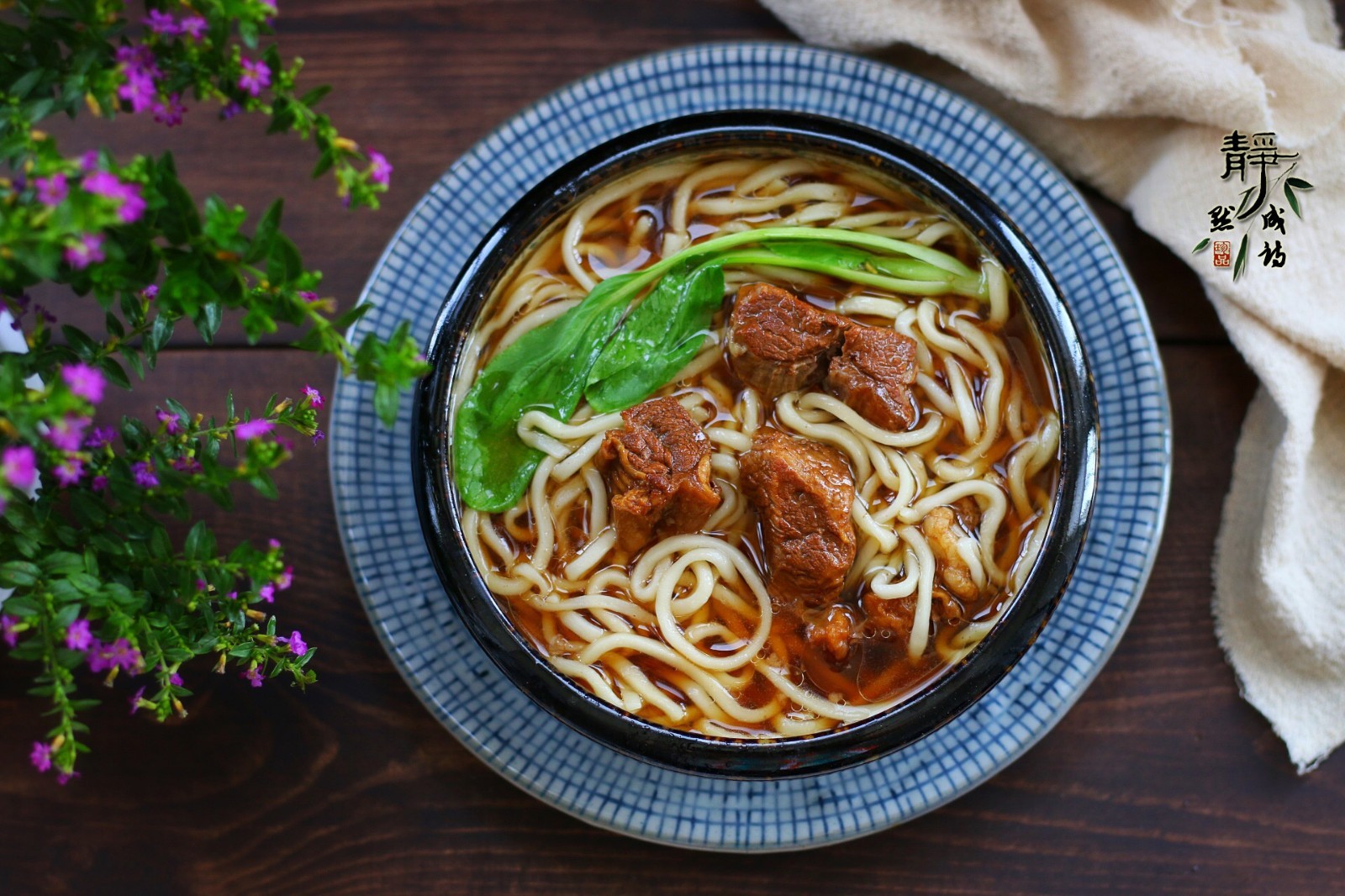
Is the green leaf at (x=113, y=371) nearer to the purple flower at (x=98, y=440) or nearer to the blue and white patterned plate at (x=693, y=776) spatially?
the purple flower at (x=98, y=440)

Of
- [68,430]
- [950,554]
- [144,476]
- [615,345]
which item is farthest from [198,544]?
[950,554]

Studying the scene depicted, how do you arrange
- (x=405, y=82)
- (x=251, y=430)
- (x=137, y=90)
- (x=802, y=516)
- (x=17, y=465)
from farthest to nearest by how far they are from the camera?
(x=405, y=82) → (x=802, y=516) → (x=251, y=430) → (x=137, y=90) → (x=17, y=465)

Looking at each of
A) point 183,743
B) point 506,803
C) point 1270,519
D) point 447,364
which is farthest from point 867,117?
point 183,743

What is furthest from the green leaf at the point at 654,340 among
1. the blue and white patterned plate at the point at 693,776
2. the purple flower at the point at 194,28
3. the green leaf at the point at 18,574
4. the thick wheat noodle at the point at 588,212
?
the green leaf at the point at 18,574

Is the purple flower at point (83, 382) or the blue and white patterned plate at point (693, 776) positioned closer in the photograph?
the purple flower at point (83, 382)

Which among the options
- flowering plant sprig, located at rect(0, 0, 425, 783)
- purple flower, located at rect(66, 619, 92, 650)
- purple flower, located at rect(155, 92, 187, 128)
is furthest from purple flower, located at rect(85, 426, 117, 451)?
purple flower, located at rect(155, 92, 187, 128)

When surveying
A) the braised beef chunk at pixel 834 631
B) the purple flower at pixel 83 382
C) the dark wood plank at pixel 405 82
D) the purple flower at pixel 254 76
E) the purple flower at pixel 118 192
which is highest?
the dark wood plank at pixel 405 82

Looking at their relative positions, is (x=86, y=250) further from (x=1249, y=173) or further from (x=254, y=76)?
(x=1249, y=173)

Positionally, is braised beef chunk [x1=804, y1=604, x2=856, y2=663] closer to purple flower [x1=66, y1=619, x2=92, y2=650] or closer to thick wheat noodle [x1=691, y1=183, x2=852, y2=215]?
thick wheat noodle [x1=691, y1=183, x2=852, y2=215]
